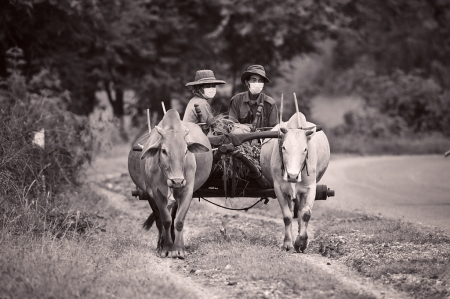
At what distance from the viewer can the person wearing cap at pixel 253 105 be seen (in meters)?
9.07

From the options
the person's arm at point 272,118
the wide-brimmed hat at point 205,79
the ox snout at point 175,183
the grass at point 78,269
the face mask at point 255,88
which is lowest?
the grass at point 78,269

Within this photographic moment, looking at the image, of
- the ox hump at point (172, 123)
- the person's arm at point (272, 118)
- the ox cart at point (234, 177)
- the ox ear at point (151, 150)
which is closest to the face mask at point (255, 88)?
the person's arm at point (272, 118)

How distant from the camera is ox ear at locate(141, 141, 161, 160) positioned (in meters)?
7.09

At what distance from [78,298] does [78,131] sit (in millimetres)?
7401

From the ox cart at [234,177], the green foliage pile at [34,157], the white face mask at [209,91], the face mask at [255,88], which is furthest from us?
the face mask at [255,88]

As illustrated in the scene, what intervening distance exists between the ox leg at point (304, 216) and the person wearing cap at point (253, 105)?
1.67 meters

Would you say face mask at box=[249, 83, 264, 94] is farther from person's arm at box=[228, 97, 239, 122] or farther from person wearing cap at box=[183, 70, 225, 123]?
person wearing cap at box=[183, 70, 225, 123]

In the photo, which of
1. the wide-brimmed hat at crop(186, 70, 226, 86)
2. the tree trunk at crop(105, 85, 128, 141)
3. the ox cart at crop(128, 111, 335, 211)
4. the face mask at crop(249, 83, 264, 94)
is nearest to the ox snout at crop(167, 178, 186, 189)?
the ox cart at crop(128, 111, 335, 211)

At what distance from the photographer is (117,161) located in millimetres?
19188

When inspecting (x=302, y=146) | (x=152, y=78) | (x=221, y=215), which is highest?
(x=152, y=78)

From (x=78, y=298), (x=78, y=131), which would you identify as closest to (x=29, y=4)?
(x=78, y=131)

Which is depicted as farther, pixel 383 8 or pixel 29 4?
pixel 383 8

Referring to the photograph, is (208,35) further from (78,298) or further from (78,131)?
(78,298)

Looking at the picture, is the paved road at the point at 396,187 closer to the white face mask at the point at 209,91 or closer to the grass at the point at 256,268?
the grass at the point at 256,268
